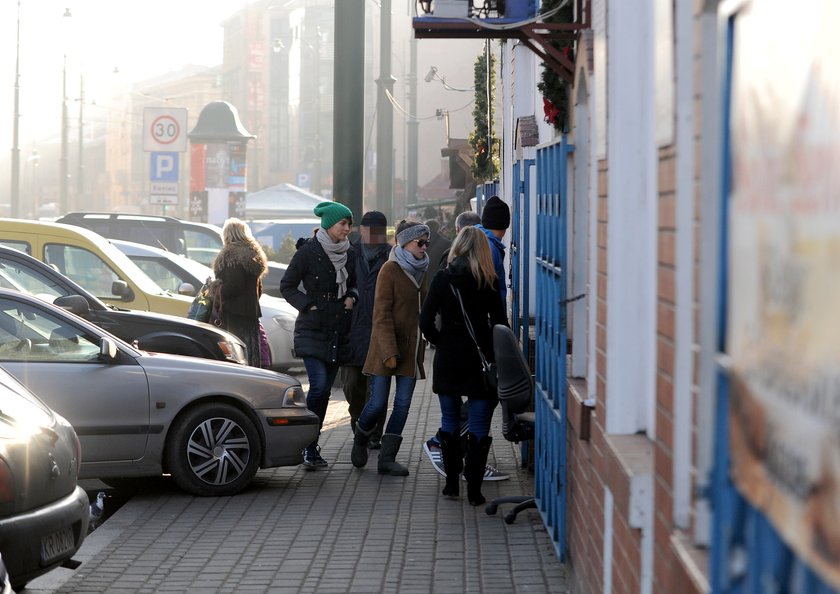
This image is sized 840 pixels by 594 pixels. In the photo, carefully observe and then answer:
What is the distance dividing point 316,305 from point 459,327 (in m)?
1.70

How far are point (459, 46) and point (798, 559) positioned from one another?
71.0 metres

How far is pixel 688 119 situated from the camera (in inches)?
118

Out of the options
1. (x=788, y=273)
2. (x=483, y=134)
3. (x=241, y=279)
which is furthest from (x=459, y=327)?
(x=483, y=134)

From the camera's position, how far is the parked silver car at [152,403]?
809 cm

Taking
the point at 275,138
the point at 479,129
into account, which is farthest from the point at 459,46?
the point at 479,129

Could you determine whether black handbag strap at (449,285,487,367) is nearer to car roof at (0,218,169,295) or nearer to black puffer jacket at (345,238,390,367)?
black puffer jacket at (345,238,390,367)

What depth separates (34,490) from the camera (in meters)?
5.50

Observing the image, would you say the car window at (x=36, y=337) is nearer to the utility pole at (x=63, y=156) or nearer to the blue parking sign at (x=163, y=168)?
the blue parking sign at (x=163, y=168)

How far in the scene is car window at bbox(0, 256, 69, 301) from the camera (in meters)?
11.2

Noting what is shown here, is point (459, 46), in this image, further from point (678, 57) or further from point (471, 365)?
point (678, 57)

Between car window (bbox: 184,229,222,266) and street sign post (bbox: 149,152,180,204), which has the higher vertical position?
street sign post (bbox: 149,152,180,204)

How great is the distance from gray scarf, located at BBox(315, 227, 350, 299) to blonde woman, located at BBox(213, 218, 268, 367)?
964 mm

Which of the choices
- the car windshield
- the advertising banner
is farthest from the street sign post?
the advertising banner

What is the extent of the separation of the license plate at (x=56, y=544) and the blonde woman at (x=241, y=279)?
4.92 m
